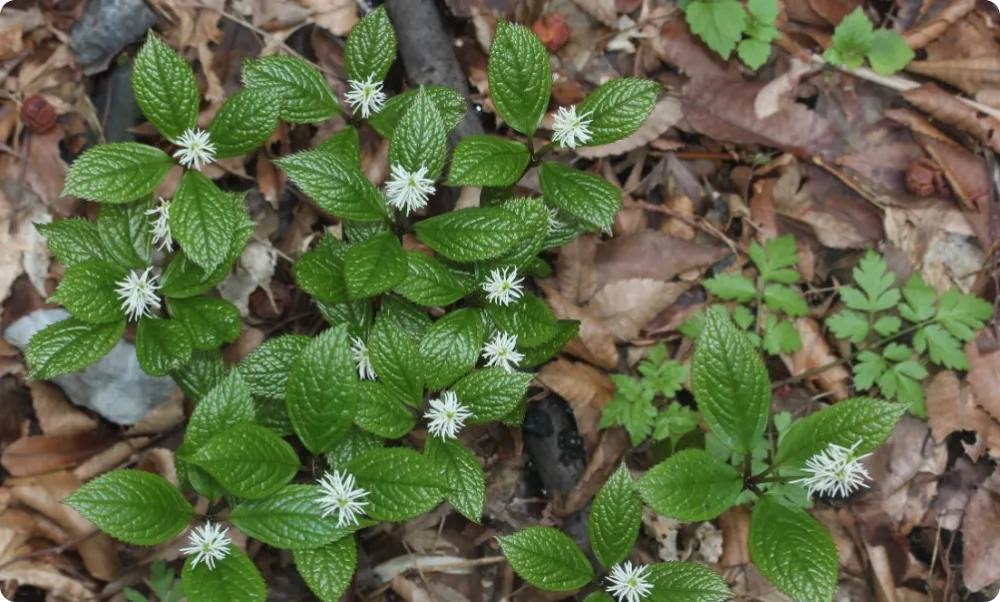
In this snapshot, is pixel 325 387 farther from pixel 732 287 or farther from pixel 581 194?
pixel 732 287

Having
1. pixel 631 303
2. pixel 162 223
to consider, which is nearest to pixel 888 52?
pixel 631 303

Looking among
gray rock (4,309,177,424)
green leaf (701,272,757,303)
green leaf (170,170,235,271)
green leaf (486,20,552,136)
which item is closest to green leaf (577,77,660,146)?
green leaf (486,20,552,136)

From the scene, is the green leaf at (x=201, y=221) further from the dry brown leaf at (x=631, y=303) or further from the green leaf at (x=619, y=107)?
the dry brown leaf at (x=631, y=303)

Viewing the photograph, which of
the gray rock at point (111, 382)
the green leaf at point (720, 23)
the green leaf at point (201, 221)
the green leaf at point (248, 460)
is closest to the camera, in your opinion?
the green leaf at point (248, 460)

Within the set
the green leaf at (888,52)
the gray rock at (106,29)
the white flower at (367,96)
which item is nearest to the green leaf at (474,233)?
the white flower at (367,96)

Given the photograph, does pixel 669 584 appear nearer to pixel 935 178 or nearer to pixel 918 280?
pixel 918 280

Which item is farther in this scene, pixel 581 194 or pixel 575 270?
pixel 575 270

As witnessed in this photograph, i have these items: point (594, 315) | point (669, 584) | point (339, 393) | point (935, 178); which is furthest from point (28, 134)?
point (935, 178)
